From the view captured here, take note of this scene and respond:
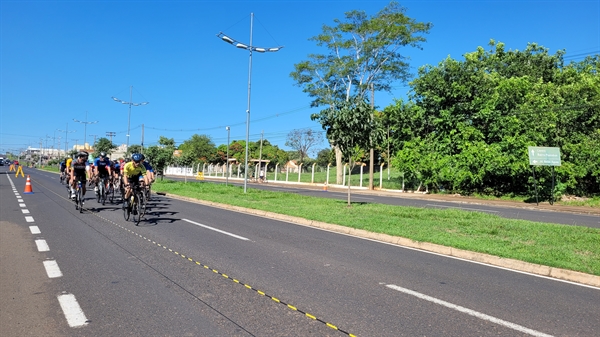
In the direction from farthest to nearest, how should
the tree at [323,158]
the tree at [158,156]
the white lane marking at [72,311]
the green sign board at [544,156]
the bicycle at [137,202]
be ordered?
the tree at [323,158] → the tree at [158,156] → the green sign board at [544,156] → the bicycle at [137,202] → the white lane marking at [72,311]

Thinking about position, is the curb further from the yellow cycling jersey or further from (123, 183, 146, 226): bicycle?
the yellow cycling jersey

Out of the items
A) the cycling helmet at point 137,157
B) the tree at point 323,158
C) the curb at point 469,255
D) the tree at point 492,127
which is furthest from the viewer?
the tree at point 323,158

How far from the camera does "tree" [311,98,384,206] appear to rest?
666 inches

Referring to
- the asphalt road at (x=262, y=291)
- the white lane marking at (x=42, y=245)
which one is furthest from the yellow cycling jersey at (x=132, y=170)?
the white lane marking at (x=42, y=245)

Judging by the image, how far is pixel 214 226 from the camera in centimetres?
1177

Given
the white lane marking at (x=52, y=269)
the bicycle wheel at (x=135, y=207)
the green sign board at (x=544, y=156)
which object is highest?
the green sign board at (x=544, y=156)

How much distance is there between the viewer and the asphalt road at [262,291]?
4469 mm

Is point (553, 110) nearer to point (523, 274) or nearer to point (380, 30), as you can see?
point (380, 30)

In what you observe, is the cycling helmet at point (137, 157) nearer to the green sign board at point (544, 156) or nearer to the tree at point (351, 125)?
the tree at point (351, 125)

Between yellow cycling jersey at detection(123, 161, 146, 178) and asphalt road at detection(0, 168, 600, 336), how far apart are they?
7.08 feet

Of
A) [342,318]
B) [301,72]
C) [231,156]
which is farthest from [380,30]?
[231,156]

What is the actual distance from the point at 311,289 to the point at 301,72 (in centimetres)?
4111

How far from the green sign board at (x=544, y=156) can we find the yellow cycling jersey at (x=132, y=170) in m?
21.8

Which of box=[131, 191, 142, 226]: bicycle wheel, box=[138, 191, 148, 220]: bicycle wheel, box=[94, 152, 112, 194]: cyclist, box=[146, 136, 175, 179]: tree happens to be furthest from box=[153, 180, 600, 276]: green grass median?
box=[146, 136, 175, 179]: tree
